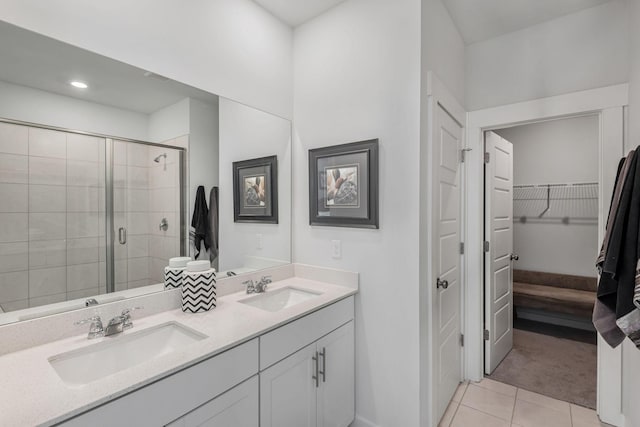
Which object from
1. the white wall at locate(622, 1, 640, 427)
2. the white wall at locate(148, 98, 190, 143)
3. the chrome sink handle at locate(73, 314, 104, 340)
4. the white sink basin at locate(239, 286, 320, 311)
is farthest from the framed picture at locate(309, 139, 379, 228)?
the white wall at locate(622, 1, 640, 427)

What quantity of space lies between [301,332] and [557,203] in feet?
12.2

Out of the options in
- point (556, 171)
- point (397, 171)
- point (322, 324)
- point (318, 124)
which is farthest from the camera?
point (556, 171)

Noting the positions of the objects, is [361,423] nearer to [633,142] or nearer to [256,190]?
Answer: [256,190]

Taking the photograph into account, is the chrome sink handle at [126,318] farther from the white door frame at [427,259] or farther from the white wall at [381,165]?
the white door frame at [427,259]

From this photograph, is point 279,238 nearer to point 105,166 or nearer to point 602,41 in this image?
point 105,166

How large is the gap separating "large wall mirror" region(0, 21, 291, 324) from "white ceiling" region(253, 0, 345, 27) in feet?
2.50

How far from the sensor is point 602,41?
78.4 inches

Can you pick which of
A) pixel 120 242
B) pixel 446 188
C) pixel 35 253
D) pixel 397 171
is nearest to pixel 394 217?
pixel 397 171

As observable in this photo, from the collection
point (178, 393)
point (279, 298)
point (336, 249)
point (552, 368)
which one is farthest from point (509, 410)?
point (178, 393)

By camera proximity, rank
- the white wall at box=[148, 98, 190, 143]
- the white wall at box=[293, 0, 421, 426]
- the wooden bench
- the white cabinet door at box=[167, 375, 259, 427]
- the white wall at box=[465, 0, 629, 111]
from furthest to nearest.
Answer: the wooden bench
the white wall at box=[465, 0, 629, 111]
the white wall at box=[293, 0, 421, 426]
the white wall at box=[148, 98, 190, 143]
the white cabinet door at box=[167, 375, 259, 427]

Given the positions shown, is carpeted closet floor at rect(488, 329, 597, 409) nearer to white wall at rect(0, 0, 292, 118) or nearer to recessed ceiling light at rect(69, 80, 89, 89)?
white wall at rect(0, 0, 292, 118)

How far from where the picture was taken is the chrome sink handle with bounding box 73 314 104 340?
48.2 inches

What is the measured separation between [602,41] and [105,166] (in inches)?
121

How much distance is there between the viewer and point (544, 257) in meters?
3.70
